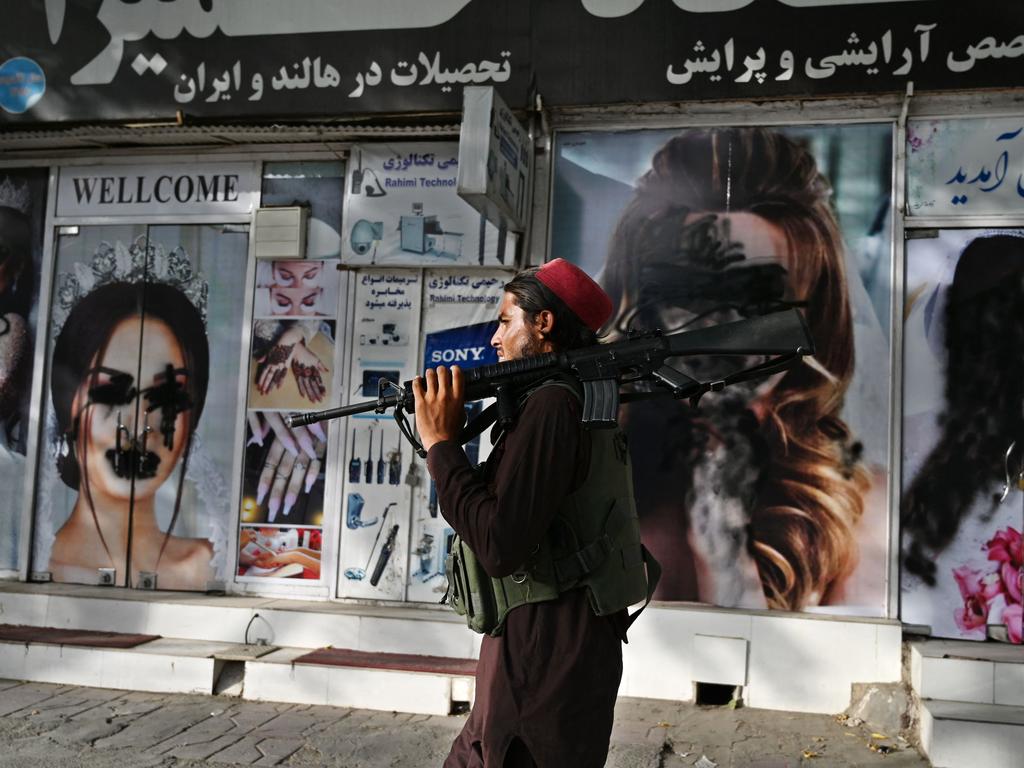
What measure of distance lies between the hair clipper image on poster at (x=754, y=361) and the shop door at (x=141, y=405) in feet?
9.38

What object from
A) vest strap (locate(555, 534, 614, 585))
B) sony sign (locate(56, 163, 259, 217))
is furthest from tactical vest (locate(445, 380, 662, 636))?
sony sign (locate(56, 163, 259, 217))

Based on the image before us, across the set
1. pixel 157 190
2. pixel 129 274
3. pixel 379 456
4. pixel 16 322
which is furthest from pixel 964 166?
pixel 16 322

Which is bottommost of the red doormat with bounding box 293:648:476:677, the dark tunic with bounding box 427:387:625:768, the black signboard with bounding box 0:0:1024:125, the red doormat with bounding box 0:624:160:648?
the red doormat with bounding box 0:624:160:648

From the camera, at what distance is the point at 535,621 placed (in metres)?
2.19

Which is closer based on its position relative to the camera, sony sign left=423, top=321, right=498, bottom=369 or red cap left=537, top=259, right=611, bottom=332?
red cap left=537, top=259, right=611, bottom=332

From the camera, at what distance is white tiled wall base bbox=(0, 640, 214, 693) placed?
5.87 m

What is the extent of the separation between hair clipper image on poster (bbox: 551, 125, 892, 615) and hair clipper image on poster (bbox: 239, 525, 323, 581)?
2.31 m

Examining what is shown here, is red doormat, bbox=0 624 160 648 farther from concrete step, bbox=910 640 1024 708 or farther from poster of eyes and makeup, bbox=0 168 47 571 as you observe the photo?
concrete step, bbox=910 640 1024 708

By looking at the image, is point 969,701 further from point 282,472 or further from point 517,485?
point 282,472

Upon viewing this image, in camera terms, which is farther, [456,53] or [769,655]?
[456,53]

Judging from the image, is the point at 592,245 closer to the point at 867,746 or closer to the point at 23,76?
the point at 867,746

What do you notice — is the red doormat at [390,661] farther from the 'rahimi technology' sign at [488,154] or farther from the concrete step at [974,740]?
the 'rahimi technology' sign at [488,154]

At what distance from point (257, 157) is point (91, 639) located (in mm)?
3462

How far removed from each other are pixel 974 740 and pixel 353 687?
3.28m
